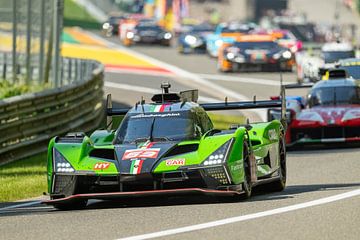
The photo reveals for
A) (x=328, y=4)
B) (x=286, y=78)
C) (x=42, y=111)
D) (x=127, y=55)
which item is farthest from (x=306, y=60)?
(x=328, y=4)

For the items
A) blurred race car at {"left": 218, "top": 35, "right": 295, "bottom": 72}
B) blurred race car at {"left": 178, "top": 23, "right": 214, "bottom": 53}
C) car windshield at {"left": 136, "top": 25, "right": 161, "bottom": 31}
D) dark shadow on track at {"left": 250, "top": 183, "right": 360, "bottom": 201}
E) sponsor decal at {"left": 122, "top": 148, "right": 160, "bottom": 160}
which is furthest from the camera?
car windshield at {"left": 136, "top": 25, "right": 161, "bottom": 31}

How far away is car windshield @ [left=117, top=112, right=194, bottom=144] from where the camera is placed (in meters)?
14.1

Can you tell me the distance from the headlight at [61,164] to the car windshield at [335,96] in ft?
31.5

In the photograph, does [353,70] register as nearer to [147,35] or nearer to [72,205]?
[72,205]

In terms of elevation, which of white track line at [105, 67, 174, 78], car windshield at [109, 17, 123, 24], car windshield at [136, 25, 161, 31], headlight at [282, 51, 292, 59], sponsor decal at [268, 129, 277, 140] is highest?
sponsor decal at [268, 129, 277, 140]

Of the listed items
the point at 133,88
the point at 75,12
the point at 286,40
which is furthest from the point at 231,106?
the point at 75,12

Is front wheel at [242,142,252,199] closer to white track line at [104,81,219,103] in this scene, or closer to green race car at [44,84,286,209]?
green race car at [44,84,286,209]

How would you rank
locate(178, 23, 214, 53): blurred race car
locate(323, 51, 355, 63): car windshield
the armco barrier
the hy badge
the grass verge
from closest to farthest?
the hy badge, the armco barrier, locate(323, 51, 355, 63): car windshield, locate(178, 23, 214, 53): blurred race car, the grass verge

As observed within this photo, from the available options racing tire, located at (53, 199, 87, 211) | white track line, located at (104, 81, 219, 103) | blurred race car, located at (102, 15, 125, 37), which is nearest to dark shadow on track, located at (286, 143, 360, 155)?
racing tire, located at (53, 199, 87, 211)

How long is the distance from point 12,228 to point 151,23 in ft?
191

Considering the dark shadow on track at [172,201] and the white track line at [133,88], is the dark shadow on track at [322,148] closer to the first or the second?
the dark shadow on track at [172,201]

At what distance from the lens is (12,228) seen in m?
11.7

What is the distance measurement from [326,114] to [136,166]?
361 inches

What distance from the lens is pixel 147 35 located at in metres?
67.2
